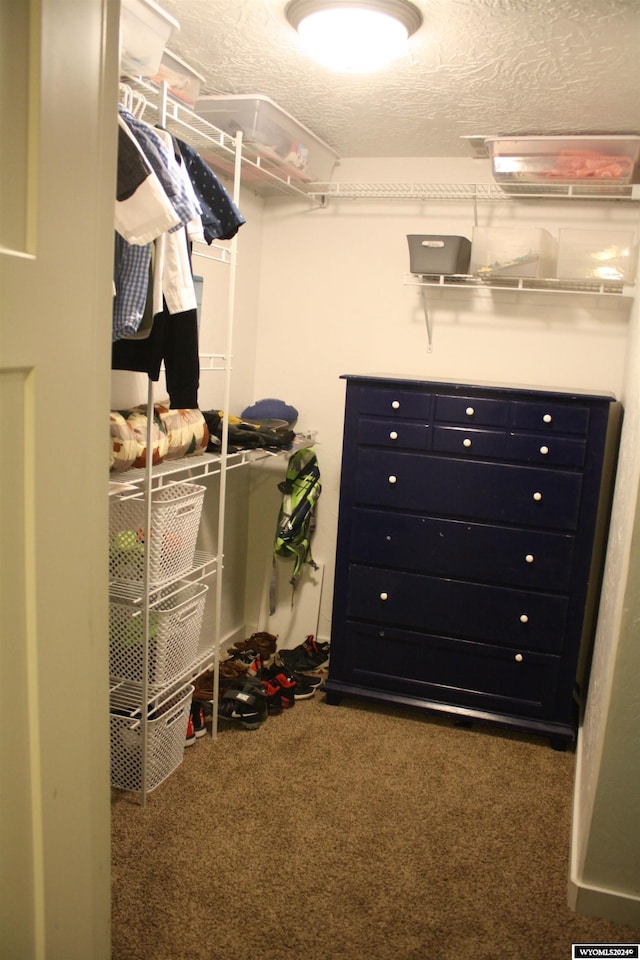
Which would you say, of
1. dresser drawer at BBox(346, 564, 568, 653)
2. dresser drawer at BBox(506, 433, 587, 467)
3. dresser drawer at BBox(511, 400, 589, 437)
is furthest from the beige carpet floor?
dresser drawer at BBox(511, 400, 589, 437)

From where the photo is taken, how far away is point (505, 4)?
6.00 ft

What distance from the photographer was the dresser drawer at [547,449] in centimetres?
269

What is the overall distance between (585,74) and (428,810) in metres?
2.31

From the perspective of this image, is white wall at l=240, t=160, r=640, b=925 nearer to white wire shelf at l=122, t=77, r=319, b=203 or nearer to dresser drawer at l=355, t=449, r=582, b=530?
white wire shelf at l=122, t=77, r=319, b=203

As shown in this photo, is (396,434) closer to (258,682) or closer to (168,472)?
(168,472)

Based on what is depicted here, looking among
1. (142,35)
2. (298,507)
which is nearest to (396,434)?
(298,507)

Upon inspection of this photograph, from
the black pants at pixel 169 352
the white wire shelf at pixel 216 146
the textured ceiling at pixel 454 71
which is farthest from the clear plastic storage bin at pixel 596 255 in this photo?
the black pants at pixel 169 352

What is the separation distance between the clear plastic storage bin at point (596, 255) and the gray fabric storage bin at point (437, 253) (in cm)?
38

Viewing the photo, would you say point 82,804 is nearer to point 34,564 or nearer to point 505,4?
point 34,564

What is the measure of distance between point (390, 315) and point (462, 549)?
1.17 metres

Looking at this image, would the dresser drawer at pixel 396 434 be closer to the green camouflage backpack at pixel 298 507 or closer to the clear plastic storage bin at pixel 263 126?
the green camouflage backpack at pixel 298 507

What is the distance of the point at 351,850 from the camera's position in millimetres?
2172

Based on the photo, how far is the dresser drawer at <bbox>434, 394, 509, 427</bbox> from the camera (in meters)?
2.75

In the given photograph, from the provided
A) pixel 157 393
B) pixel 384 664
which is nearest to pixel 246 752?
pixel 384 664
